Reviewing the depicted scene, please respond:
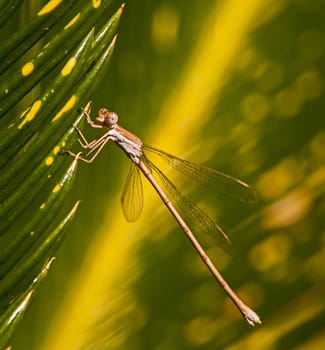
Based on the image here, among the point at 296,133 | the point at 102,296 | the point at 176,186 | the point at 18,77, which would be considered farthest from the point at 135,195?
the point at 18,77

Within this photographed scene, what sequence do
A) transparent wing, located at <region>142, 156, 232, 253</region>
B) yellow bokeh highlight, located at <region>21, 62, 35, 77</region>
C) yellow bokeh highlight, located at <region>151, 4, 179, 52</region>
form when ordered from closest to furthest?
yellow bokeh highlight, located at <region>21, 62, 35, 77</region>
yellow bokeh highlight, located at <region>151, 4, 179, 52</region>
transparent wing, located at <region>142, 156, 232, 253</region>

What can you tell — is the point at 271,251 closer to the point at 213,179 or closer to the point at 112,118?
the point at 213,179

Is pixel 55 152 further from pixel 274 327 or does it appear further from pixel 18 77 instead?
pixel 274 327

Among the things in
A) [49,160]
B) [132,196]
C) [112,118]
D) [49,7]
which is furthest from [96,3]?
[132,196]

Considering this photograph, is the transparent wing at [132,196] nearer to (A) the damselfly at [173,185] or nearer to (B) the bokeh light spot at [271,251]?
(A) the damselfly at [173,185]

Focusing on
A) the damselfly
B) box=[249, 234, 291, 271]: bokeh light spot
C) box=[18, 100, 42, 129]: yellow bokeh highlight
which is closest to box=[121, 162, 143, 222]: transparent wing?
the damselfly

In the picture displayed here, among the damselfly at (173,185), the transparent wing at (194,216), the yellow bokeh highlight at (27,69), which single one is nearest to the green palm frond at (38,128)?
the yellow bokeh highlight at (27,69)

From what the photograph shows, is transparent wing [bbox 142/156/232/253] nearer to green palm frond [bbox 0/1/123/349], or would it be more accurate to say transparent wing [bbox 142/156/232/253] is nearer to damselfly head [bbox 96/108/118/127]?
damselfly head [bbox 96/108/118/127]
